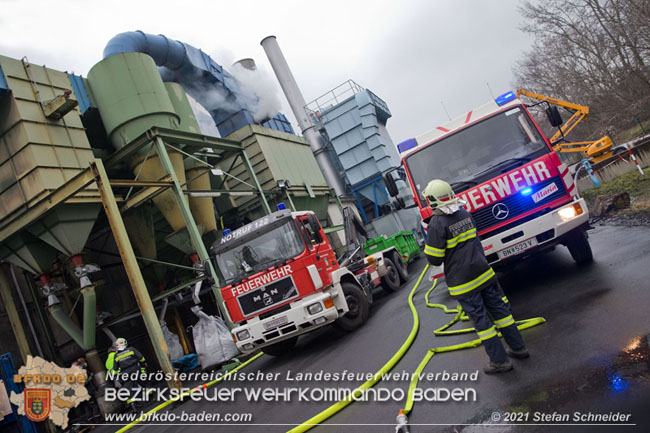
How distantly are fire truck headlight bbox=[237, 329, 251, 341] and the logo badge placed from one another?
436 cm

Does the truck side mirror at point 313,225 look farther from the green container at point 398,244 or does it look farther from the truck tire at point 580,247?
the green container at point 398,244

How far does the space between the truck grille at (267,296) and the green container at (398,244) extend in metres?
5.29

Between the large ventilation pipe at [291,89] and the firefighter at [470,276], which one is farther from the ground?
the large ventilation pipe at [291,89]

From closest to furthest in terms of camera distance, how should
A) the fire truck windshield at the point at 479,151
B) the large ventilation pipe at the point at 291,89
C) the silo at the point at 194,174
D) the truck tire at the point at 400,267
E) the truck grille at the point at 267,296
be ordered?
the fire truck windshield at the point at 479,151
the truck grille at the point at 267,296
the truck tire at the point at 400,267
the silo at the point at 194,174
the large ventilation pipe at the point at 291,89

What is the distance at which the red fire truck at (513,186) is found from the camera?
17.5ft

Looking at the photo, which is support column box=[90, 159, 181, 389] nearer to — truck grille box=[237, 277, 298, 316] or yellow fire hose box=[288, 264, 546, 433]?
truck grille box=[237, 277, 298, 316]

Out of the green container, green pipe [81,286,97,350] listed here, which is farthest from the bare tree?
green pipe [81,286,97,350]

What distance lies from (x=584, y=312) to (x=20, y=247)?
1130 centimetres

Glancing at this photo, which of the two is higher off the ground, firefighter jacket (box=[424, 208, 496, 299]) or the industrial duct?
the industrial duct

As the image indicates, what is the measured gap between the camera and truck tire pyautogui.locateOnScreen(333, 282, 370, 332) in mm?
7465

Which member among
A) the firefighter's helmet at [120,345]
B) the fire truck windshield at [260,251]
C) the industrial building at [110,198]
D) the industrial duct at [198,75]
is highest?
the industrial duct at [198,75]

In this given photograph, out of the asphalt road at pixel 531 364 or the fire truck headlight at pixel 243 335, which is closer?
the asphalt road at pixel 531 364

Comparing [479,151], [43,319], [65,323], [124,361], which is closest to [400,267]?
[479,151]

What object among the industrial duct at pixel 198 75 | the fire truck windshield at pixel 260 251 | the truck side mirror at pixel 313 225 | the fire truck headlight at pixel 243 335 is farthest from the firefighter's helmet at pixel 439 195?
the industrial duct at pixel 198 75
